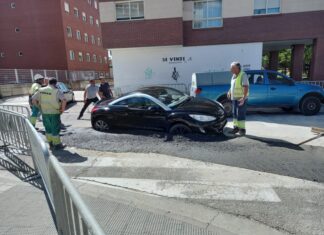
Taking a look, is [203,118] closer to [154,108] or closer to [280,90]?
[154,108]

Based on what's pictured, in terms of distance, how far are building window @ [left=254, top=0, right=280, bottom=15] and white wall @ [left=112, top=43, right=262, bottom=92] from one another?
196cm

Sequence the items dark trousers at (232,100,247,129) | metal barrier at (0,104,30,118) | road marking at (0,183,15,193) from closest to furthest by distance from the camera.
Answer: road marking at (0,183,15,193) < dark trousers at (232,100,247,129) < metal barrier at (0,104,30,118)

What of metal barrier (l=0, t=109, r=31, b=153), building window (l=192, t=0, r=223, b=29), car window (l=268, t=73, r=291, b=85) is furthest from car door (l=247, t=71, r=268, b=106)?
metal barrier (l=0, t=109, r=31, b=153)

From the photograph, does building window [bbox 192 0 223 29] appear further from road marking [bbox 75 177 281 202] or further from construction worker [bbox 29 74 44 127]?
road marking [bbox 75 177 281 202]

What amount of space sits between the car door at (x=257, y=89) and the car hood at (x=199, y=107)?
9.80 feet

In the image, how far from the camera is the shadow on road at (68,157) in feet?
16.8

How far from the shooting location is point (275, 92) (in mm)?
8844

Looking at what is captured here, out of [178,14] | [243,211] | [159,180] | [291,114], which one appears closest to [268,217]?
[243,211]

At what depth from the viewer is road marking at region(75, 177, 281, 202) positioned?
350cm

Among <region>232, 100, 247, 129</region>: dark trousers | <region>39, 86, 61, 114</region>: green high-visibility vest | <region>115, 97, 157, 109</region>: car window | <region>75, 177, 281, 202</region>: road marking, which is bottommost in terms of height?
<region>75, 177, 281, 202</region>: road marking

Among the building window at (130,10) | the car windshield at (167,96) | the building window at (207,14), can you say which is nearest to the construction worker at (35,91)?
the car windshield at (167,96)

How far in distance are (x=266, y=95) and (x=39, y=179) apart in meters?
7.90

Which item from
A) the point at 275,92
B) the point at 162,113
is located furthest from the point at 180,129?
the point at 275,92

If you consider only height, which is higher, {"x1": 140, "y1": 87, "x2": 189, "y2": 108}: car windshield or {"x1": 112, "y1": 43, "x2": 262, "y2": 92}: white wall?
{"x1": 112, "y1": 43, "x2": 262, "y2": 92}: white wall
